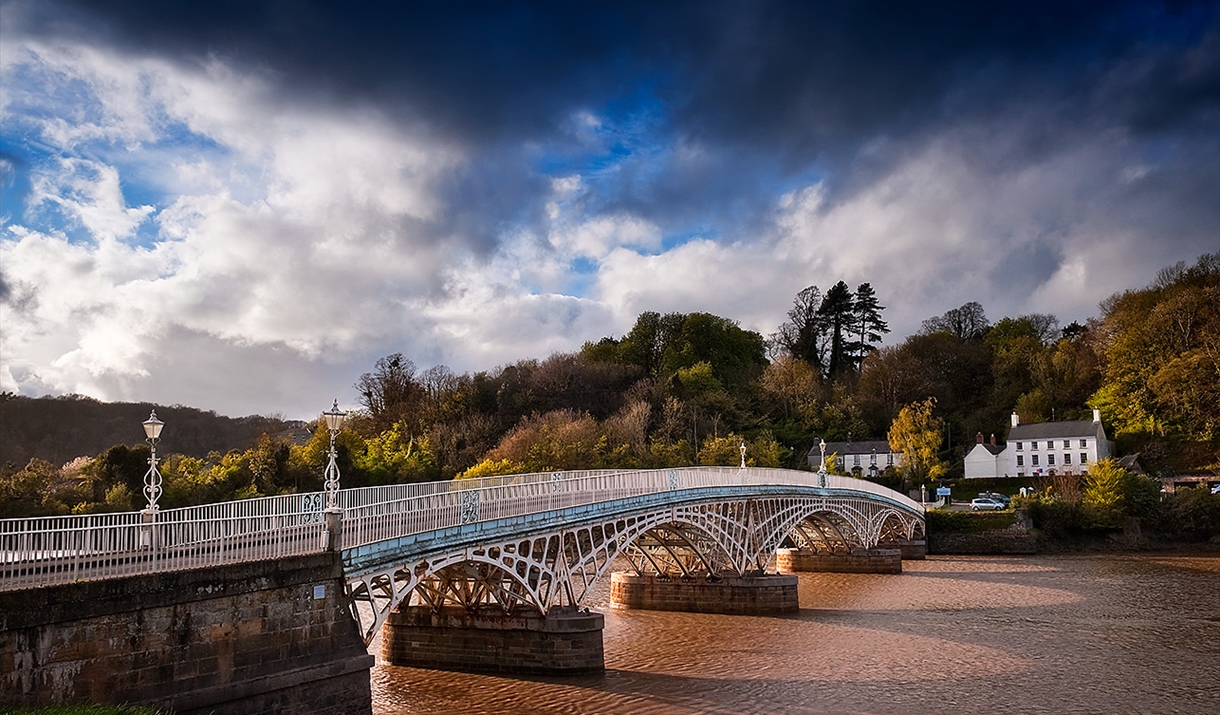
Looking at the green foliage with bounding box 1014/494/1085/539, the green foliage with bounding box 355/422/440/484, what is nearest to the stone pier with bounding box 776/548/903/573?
the green foliage with bounding box 1014/494/1085/539

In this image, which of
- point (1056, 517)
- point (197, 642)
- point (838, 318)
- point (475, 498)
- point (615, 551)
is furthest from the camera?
point (838, 318)

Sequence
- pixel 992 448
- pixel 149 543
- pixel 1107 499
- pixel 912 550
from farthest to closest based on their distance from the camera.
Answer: pixel 992 448, pixel 1107 499, pixel 912 550, pixel 149 543

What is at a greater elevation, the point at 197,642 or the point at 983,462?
the point at 983,462

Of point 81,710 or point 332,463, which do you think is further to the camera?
point 332,463

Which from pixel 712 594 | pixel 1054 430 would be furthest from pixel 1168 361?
pixel 712 594

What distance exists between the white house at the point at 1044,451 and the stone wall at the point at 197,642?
70.9m

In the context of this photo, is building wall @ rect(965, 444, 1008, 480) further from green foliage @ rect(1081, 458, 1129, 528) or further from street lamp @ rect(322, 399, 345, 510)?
street lamp @ rect(322, 399, 345, 510)

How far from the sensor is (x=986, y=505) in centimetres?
6762

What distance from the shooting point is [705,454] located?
6775cm

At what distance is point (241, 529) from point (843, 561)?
40.4 m

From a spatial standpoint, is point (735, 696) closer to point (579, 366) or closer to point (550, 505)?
point (550, 505)

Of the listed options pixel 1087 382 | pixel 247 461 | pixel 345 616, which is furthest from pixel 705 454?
pixel 345 616

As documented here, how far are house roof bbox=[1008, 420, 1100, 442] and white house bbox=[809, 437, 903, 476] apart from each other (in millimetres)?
10178

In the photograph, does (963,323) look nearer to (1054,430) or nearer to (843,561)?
(1054,430)
